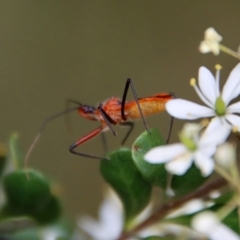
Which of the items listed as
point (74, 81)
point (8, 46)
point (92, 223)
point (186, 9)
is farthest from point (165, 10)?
point (92, 223)

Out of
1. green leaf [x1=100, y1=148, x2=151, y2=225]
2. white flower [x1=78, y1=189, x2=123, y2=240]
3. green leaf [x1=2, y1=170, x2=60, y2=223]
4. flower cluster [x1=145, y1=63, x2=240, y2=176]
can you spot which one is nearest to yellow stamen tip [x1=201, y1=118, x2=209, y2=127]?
flower cluster [x1=145, y1=63, x2=240, y2=176]

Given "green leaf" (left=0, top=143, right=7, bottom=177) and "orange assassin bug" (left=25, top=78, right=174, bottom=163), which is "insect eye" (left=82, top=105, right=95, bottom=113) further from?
"green leaf" (left=0, top=143, right=7, bottom=177)

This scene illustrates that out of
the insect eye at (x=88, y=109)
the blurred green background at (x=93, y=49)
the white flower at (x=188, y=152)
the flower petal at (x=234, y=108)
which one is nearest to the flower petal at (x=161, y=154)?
the white flower at (x=188, y=152)

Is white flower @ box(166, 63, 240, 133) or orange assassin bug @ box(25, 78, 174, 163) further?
orange assassin bug @ box(25, 78, 174, 163)

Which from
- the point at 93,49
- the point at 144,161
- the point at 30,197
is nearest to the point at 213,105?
the point at 144,161

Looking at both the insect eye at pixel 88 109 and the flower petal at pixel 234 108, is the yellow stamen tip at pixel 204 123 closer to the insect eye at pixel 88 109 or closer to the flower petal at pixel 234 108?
the flower petal at pixel 234 108

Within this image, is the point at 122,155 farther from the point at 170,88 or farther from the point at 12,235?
the point at 170,88
